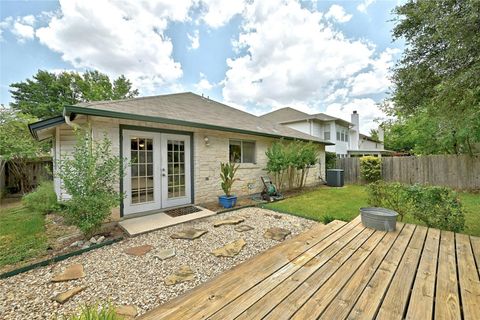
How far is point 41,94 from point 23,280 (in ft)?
77.9

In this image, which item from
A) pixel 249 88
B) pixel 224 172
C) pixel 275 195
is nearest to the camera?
pixel 224 172

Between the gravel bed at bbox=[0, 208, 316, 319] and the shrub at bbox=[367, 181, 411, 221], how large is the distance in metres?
1.80

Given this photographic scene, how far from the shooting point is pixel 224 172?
6.22 metres

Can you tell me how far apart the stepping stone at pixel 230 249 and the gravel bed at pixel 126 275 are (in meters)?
0.08

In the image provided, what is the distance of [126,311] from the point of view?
201 cm

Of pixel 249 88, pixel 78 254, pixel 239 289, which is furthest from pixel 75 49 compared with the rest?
pixel 239 289

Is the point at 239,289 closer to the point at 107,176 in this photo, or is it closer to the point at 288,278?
the point at 288,278

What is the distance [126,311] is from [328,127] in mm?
18055

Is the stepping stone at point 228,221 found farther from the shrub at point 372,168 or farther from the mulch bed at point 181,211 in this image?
the shrub at point 372,168

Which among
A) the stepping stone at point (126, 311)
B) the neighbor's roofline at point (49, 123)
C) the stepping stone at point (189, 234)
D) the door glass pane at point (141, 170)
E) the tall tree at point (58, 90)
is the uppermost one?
the tall tree at point (58, 90)

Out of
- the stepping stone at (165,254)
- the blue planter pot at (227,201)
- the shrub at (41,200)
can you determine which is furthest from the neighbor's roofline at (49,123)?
the blue planter pot at (227,201)

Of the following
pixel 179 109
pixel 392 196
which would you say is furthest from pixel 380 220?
pixel 179 109

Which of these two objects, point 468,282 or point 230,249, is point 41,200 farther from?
point 468,282

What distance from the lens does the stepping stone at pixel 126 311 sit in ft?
6.34
